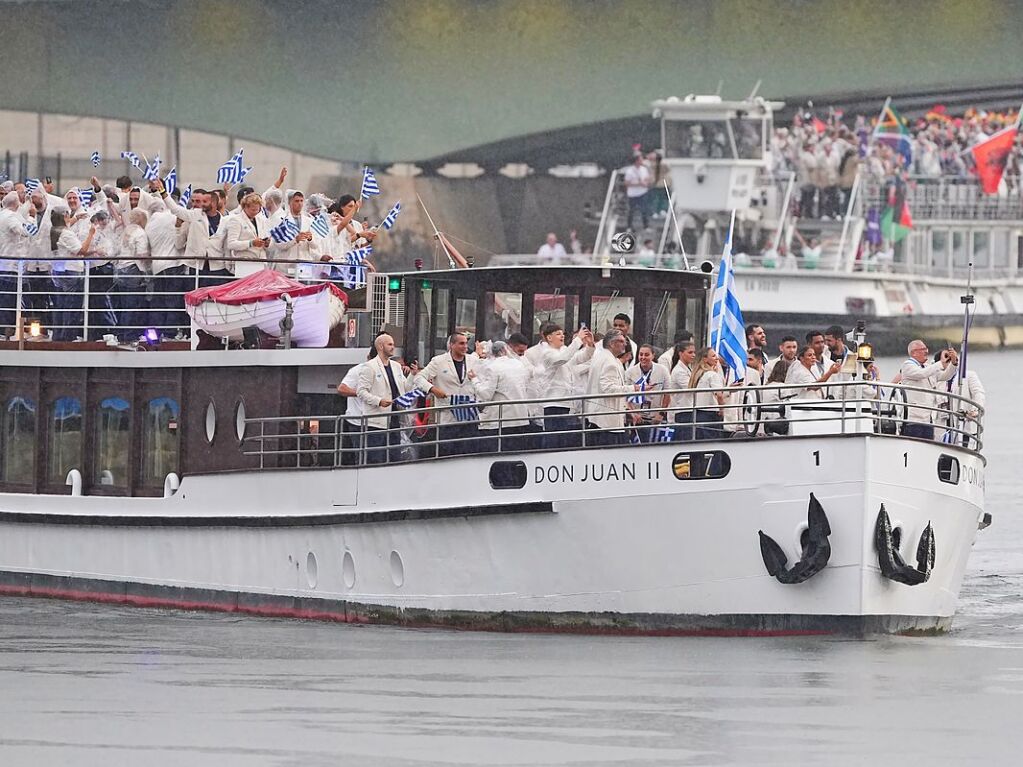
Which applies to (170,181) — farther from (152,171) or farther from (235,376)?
(235,376)

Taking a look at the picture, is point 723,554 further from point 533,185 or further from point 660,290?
point 533,185

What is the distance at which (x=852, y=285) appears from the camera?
79312mm

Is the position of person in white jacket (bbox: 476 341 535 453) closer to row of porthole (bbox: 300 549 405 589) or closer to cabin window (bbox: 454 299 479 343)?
row of porthole (bbox: 300 549 405 589)

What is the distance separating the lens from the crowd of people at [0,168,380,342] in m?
21.1

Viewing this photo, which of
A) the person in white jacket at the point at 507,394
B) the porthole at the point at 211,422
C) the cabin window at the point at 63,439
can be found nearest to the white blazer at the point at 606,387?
the person in white jacket at the point at 507,394

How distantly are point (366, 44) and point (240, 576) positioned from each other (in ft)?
210

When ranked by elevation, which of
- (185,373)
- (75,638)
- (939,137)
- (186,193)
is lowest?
(75,638)

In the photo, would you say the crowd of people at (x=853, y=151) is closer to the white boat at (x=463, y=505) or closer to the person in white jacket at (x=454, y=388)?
the white boat at (x=463, y=505)

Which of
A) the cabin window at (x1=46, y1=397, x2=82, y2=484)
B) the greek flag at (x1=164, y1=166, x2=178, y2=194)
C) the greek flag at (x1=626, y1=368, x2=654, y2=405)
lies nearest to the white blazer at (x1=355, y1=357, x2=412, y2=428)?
the greek flag at (x1=626, y1=368, x2=654, y2=405)

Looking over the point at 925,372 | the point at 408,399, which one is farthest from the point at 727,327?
the point at 408,399

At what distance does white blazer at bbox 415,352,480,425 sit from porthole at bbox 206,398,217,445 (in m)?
2.41

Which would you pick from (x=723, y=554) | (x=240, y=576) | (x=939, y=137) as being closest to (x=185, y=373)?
(x=240, y=576)

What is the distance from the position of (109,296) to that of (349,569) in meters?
4.07

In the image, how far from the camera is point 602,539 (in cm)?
1781
